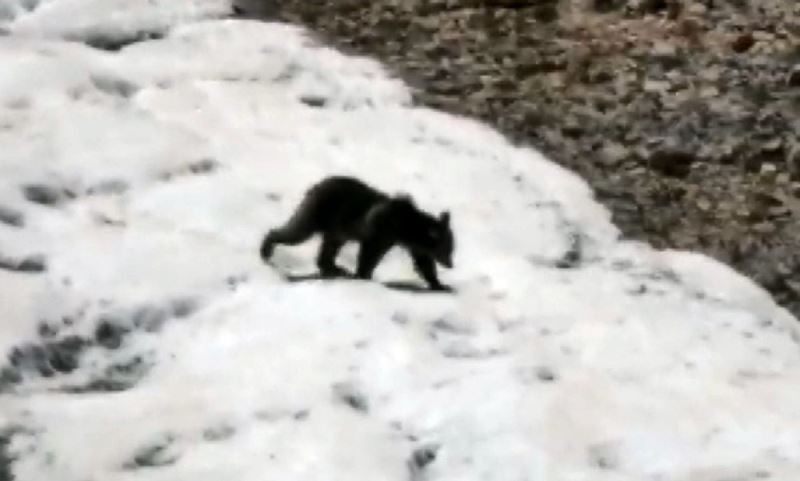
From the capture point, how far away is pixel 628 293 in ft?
15.2

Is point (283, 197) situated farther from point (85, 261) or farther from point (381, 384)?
point (381, 384)

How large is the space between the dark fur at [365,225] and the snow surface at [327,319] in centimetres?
11

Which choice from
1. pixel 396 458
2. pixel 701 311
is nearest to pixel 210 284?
pixel 396 458

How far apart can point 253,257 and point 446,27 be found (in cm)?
303

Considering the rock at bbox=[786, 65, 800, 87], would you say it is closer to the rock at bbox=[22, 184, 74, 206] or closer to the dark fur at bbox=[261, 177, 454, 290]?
the dark fur at bbox=[261, 177, 454, 290]

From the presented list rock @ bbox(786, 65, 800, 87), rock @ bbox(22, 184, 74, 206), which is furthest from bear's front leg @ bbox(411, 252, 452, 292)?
rock @ bbox(786, 65, 800, 87)

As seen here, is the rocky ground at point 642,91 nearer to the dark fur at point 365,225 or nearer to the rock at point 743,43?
the rock at point 743,43

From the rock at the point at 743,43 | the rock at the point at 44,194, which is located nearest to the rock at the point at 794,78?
the rock at the point at 743,43

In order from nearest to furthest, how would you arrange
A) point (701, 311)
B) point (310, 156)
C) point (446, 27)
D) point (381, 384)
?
1. point (381, 384)
2. point (701, 311)
3. point (310, 156)
4. point (446, 27)

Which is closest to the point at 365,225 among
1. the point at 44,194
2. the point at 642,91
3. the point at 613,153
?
the point at 44,194

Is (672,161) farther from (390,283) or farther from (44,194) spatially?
(44,194)

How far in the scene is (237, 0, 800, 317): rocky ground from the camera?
219 inches

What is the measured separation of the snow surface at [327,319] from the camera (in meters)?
3.50

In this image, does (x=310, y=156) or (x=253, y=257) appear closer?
(x=253, y=257)
